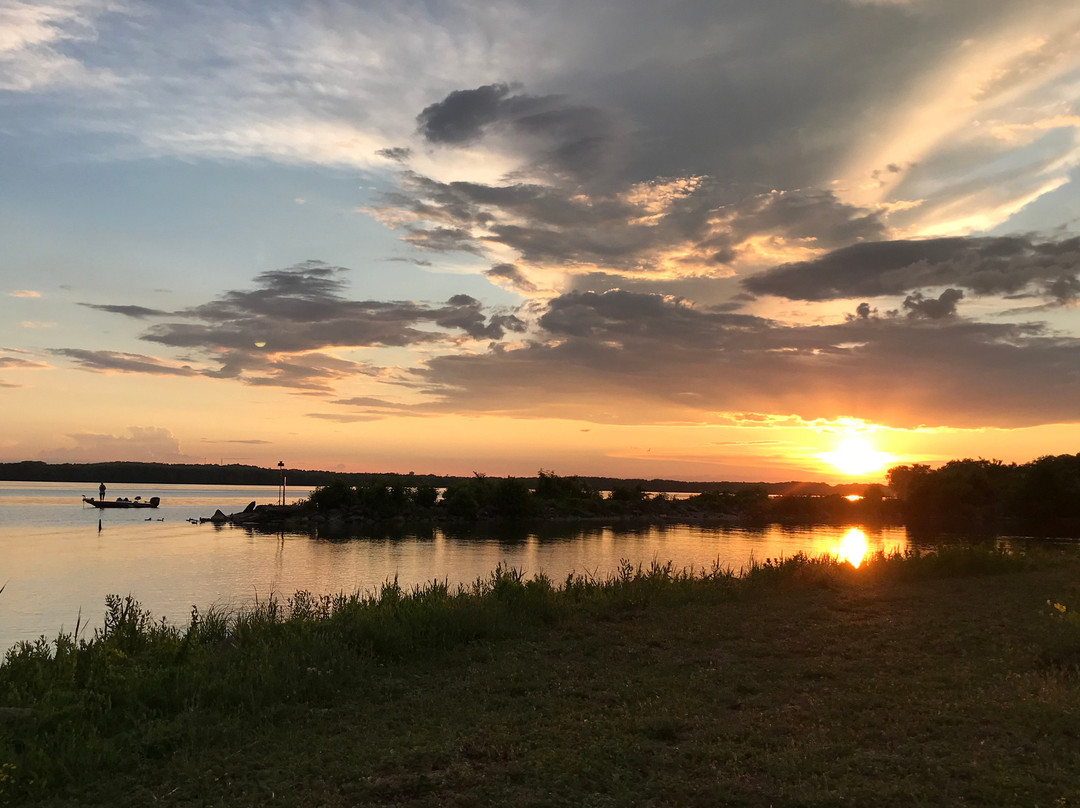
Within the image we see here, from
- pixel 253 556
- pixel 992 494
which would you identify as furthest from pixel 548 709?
pixel 992 494

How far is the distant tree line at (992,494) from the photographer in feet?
253

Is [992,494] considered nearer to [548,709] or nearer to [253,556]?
[253,556]

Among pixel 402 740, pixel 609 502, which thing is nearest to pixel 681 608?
pixel 402 740

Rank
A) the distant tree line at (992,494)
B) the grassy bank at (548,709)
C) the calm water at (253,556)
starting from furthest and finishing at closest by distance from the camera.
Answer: the distant tree line at (992,494)
the calm water at (253,556)
the grassy bank at (548,709)

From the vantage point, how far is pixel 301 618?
1362 centimetres

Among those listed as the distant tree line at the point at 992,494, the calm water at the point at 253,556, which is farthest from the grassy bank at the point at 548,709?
the distant tree line at the point at 992,494

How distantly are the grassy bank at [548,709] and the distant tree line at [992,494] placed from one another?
7716 centimetres

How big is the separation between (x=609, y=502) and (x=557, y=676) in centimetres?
9389

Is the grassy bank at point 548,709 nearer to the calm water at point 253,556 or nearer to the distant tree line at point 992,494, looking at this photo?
the calm water at point 253,556

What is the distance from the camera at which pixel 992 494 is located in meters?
84.9

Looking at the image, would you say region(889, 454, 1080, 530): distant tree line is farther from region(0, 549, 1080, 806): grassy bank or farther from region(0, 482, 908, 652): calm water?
region(0, 549, 1080, 806): grassy bank

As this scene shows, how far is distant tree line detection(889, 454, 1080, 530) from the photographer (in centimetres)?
7725

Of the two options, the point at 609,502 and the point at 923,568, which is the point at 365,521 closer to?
the point at 609,502

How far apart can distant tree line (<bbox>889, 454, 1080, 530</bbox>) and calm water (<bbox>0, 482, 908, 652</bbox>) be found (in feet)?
41.5
